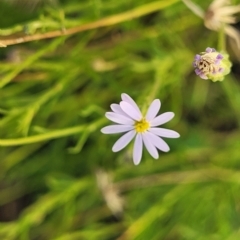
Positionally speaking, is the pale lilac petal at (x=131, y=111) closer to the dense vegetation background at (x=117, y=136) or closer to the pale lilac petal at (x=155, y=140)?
the pale lilac petal at (x=155, y=140)

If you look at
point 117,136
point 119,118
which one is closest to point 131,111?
point 119,118

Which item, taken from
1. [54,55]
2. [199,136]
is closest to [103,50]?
[54,55]

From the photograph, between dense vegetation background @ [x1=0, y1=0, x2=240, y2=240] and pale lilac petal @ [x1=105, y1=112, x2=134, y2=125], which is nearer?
pale lilac petal @ [x1=105, y1=112, x2=134, y2=125]

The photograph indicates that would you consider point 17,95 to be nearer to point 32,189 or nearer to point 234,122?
point 32,189

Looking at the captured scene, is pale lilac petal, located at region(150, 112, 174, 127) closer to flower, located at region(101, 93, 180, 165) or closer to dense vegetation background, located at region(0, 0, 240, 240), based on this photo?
flower, located at region(101, 93, 180, 165)

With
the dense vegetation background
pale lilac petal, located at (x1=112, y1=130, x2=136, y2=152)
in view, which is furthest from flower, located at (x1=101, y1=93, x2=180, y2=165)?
the dense vegetation background

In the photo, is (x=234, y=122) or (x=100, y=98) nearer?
(x=100, y=98)
